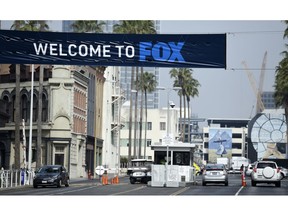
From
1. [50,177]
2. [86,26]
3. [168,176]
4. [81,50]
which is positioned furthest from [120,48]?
[86,26]

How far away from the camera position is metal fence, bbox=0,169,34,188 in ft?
197

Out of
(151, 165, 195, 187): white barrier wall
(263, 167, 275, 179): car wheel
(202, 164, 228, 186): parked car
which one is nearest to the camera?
(151, 165, 195, 187): white barrier wall

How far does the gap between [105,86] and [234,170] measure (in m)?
37.8

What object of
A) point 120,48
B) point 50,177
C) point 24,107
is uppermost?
point 24,107

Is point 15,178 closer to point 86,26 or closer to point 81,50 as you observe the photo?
point 81,50

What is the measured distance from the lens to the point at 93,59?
147 ft

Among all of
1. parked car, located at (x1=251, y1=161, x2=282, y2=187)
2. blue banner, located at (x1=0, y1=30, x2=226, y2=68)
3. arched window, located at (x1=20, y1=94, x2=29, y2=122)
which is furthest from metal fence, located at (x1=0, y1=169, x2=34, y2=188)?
arched window, located at (x1=20, y1=94, x2=29, y2=122)

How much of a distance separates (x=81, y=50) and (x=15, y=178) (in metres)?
21.8

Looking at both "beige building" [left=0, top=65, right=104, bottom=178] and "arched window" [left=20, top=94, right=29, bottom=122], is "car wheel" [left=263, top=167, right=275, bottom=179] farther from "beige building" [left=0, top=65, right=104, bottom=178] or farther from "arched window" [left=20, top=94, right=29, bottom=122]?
"arched window" [left=20, top=94, right=29, bottom=122]

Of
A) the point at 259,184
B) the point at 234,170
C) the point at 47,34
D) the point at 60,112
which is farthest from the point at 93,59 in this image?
the point at 234,170

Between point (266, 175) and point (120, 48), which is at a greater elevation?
point (120, 48)

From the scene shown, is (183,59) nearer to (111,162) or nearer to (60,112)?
(60,112)

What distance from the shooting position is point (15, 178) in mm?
63781

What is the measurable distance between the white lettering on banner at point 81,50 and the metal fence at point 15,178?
17.3 m
